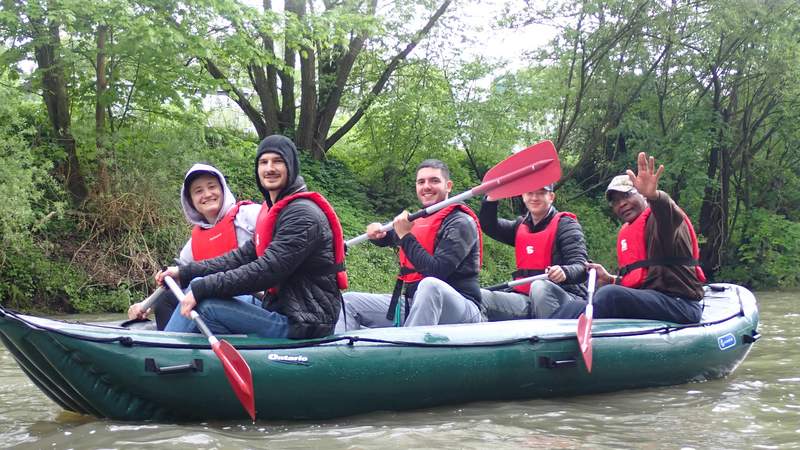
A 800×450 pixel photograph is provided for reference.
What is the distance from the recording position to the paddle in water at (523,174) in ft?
14.5

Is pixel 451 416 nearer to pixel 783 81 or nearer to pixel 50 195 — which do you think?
pixel 50 195

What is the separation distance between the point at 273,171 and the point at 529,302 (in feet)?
6.36

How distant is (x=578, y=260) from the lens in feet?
15.4

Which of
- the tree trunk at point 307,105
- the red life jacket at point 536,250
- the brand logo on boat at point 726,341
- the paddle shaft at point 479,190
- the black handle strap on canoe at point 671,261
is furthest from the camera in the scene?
the tree trunk at point 307,105

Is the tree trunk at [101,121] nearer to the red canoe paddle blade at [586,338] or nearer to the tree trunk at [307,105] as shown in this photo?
the tree trunk at [307,105]

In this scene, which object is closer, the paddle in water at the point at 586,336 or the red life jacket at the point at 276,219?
the red life jacket at the point at 276,219

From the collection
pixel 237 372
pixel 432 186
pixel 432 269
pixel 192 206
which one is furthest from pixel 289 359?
pixel 432 186

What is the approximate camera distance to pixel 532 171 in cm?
448

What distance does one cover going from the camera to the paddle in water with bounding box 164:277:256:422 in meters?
3.16

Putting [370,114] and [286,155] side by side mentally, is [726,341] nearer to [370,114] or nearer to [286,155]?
[286,155]

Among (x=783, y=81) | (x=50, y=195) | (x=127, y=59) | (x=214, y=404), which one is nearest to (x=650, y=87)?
(x=783, y=81)

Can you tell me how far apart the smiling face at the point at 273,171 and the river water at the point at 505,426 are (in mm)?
1009

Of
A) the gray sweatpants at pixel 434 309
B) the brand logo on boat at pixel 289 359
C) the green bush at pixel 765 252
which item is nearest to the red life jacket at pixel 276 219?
the brand logo on boat at pixel 289 359

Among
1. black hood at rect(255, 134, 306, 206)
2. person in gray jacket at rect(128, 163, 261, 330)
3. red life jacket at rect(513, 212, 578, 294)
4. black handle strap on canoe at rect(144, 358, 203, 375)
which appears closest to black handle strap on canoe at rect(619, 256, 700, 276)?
red life jacket at rect(513, 212, 578, 294)
